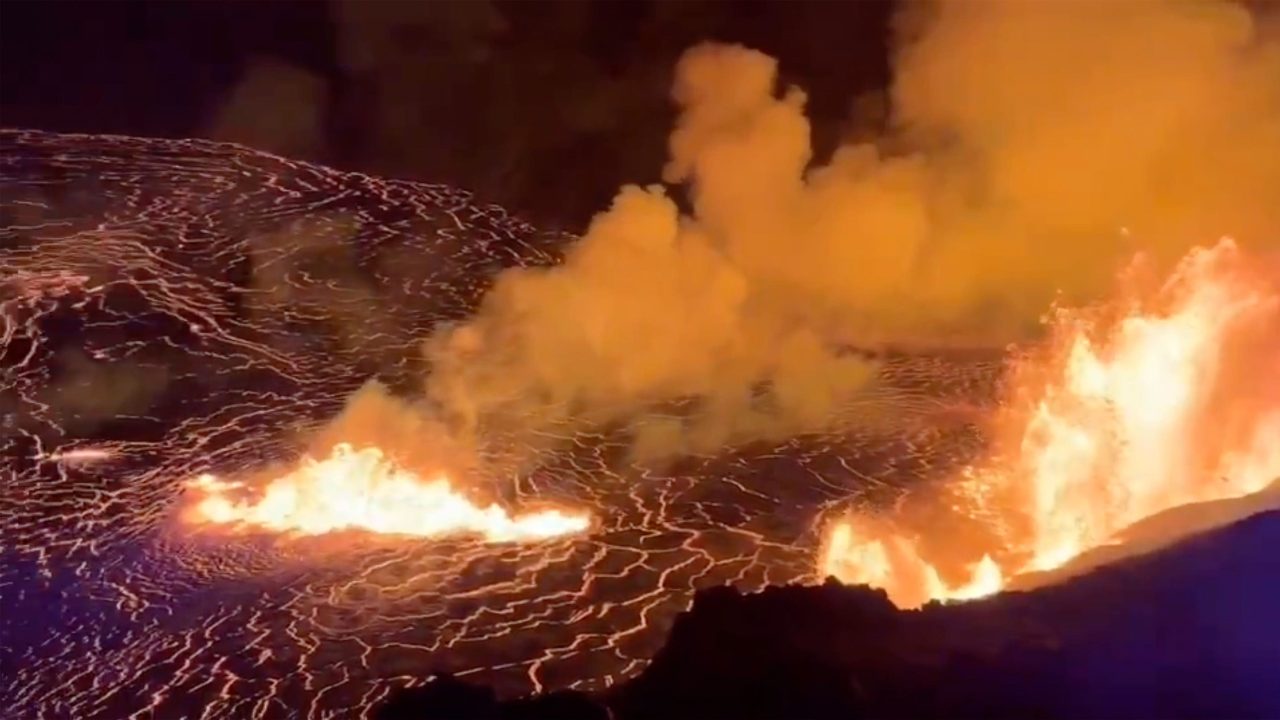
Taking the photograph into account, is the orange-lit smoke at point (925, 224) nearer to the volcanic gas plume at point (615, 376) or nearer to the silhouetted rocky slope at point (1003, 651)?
the volcanic gas plume at point (615, 376)

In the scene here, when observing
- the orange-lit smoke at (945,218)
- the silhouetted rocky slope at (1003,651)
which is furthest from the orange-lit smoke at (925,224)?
the silhouetted rocky slope at (1003,651)

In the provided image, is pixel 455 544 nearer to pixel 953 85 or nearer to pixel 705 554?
pixel 705 554

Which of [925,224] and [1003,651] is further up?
[925,224]

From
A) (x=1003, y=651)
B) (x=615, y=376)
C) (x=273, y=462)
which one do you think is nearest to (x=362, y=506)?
(x=273, y=462)

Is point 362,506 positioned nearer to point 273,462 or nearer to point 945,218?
point 273,462

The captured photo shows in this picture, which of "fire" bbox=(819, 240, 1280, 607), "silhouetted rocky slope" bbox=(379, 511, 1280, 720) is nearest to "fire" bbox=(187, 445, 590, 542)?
"fire" bbox=(819, 240, 1280, 607)

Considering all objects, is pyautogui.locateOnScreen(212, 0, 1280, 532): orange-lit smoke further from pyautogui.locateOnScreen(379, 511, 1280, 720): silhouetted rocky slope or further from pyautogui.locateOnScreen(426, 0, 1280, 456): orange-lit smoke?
pyautogui.locateOnScreen(379, 511, 1280, 720): silhouetted rocky slope
